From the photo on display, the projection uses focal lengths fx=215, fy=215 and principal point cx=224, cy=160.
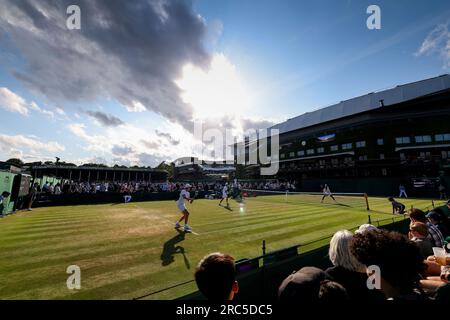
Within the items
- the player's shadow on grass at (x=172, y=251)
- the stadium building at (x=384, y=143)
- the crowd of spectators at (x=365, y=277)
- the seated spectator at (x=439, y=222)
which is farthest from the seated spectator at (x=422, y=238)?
the stadium building at (x=384, y=143)

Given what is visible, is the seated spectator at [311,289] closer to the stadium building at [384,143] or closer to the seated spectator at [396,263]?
the seated spectator at [396,263]

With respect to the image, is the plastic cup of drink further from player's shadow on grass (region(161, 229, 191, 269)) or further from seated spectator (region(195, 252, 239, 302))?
player's shadow on grass (region(161, 229, 191, 269))

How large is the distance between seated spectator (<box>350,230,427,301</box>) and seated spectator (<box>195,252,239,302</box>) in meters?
1.74

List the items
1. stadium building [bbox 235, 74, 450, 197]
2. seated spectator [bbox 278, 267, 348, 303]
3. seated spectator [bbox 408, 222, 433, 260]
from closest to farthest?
seated spectator [bbox 278, 267, 348, 303] → seated spectator [bbox 408, 222, 433, 260] → stadium building [bbox 235, 74, 450, 197]

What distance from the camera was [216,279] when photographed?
212 centimetres

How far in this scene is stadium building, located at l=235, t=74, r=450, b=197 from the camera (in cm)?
4066

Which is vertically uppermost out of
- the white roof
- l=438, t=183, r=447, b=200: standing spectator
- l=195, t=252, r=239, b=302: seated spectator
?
the white roof

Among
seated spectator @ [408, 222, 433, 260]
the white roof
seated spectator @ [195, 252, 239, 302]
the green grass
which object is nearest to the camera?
seated spectator @ [195, 252, 239, 302]

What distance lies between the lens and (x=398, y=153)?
4578cm

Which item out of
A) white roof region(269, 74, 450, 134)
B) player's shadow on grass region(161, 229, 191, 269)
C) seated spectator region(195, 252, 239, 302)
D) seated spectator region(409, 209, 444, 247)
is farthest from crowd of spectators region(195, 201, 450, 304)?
white roof region(269, 74, 450, 134)

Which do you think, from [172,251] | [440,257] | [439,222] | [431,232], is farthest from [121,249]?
[439,222]

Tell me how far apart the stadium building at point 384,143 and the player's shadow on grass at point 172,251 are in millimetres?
40854

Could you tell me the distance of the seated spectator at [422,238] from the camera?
5.05 metres

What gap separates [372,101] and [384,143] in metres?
11.1
